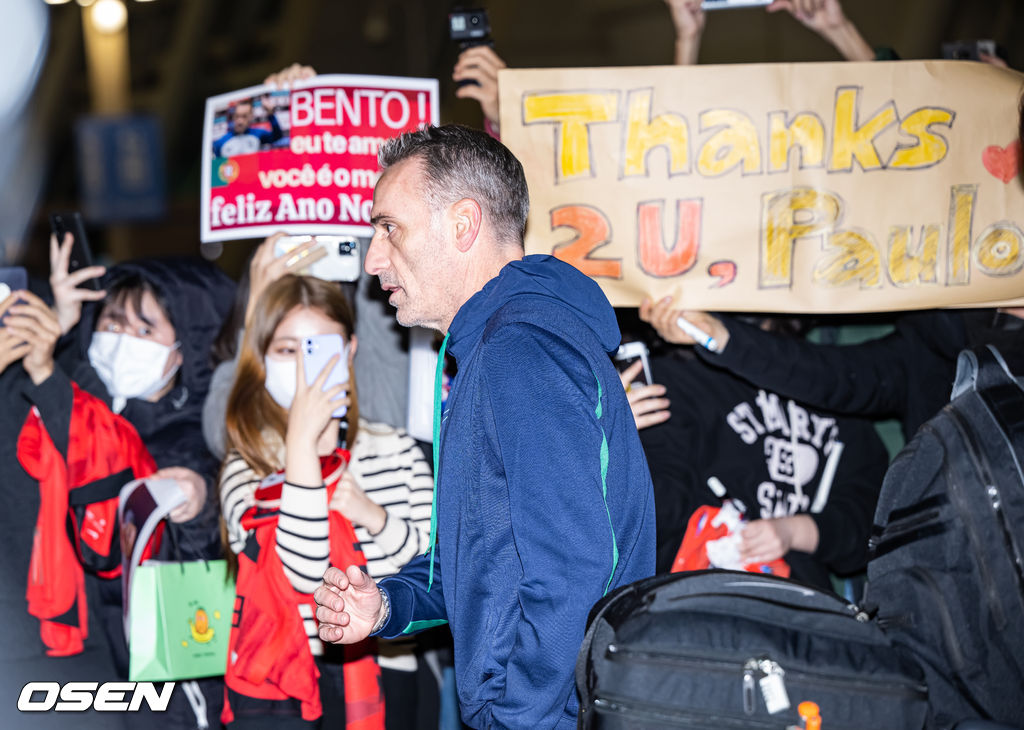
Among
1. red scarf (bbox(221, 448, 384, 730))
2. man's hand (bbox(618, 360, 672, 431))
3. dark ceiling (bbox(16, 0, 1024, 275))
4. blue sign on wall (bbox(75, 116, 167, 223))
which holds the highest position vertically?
dark ceiling (bbox(16, 0, 1024, 275))

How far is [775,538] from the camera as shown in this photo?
3.05m

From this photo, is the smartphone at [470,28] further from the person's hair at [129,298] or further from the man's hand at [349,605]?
the man's hand at [349,605]

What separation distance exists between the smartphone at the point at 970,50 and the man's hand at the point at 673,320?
3.89 feet

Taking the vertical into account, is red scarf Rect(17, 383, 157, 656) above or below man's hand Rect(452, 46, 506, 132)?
below

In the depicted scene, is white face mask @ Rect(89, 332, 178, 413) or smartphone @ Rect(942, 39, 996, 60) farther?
white face mask @ Rect(89, 332, 178, 413)

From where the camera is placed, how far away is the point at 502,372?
1.76 metres

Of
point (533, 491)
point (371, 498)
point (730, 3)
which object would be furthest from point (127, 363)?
point (730, 3)

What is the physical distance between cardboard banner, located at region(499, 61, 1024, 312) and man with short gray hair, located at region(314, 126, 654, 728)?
41.0 inches

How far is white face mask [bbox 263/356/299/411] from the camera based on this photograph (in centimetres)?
312

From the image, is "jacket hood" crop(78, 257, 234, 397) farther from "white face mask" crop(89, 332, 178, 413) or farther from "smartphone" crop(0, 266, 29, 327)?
"smartphone" crop(0, 266, 29, 327)

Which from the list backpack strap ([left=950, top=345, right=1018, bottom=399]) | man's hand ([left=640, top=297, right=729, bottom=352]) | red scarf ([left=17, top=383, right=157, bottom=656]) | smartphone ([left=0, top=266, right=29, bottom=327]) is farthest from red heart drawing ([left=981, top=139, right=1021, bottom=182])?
smartphone ([left=0, top=266, right=29, bottom=327])

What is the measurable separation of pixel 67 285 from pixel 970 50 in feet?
10.2

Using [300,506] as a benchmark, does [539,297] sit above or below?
above

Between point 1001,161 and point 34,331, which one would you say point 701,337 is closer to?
point 1001,161
